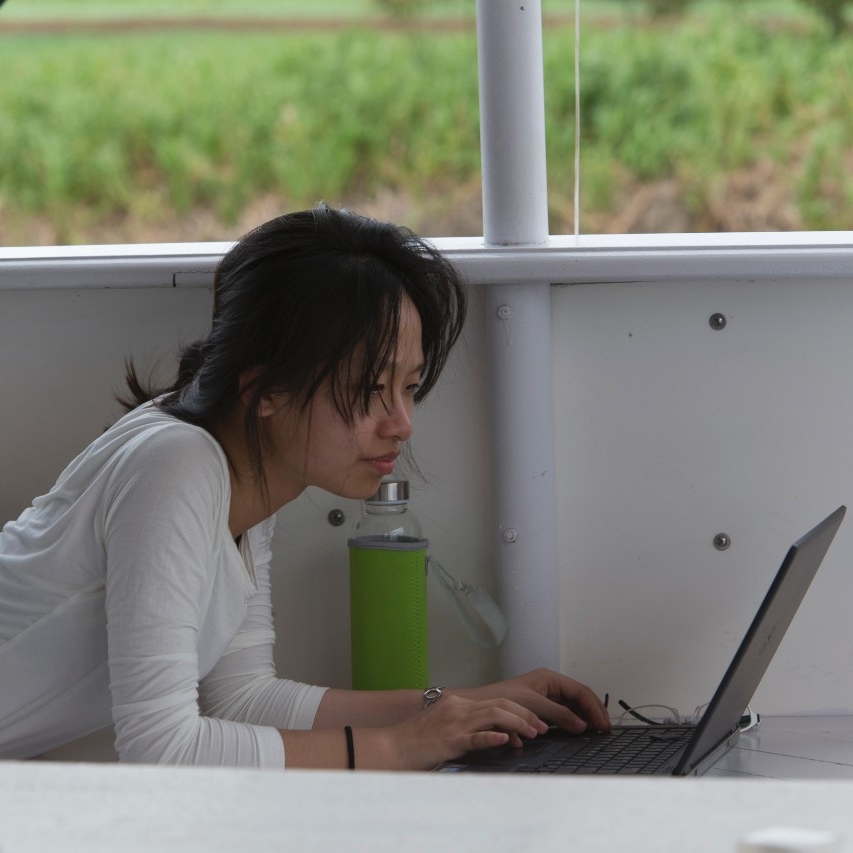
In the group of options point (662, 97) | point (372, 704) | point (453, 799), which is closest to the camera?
point (453, 799)

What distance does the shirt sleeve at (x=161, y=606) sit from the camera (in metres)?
1.05

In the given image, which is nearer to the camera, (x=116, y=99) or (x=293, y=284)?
(x=293, y=284)

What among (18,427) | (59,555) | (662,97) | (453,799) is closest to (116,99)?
(662,97)

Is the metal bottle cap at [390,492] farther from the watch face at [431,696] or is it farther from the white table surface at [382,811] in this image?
the white table surface at [382,811]

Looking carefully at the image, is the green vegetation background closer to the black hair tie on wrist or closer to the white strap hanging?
the white strap hanging

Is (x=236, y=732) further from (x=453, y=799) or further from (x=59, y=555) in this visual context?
(x=453, y=799)

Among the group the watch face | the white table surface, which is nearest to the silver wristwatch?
the watch face

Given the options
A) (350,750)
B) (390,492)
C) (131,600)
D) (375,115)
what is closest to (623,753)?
(350,750)

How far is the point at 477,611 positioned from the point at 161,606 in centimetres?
49

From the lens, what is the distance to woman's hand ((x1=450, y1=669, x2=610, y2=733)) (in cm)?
127

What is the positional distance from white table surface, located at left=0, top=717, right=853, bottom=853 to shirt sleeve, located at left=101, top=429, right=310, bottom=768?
22.6 inches

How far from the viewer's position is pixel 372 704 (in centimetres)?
132

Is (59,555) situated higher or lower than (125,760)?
higher

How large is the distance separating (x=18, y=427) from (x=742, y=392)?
863 mm
